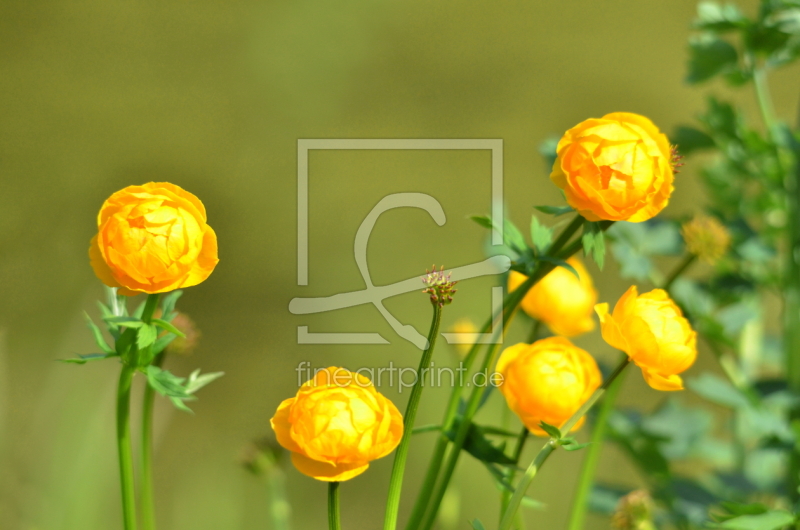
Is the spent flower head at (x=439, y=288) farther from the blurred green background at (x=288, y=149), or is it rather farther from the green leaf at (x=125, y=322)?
the blurred green background at (x=288, y=149)

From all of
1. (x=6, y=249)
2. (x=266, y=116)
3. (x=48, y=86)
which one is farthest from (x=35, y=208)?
(x=266, y=116)

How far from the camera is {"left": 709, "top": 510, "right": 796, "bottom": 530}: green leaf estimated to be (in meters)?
0.43

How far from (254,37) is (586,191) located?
4.41 feet

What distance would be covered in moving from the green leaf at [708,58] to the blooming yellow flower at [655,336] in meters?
0.39

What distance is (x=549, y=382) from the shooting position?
0.39 metres

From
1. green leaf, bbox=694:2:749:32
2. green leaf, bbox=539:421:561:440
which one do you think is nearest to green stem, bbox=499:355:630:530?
green leaf, bbox=539:421:561:440

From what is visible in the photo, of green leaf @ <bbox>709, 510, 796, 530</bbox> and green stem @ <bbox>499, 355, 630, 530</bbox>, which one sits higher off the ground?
green stem @ <bbox>499, 355, 630, 530</bbox>

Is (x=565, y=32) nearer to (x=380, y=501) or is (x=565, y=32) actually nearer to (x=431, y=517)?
(x=380, y=501)

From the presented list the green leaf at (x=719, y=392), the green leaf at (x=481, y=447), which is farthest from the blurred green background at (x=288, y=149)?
the green leaf at (x=481, y=447)

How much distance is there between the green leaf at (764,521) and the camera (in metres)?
0.43

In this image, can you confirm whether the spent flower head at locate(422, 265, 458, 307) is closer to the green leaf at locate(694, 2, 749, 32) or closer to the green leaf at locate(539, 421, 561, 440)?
the green leaf at locate(539, 421, 561, 440)

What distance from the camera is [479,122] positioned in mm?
1547

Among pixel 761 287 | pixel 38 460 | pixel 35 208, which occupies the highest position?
pixel 35 208

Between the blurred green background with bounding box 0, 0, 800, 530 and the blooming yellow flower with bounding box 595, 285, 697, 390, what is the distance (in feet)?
2.20
